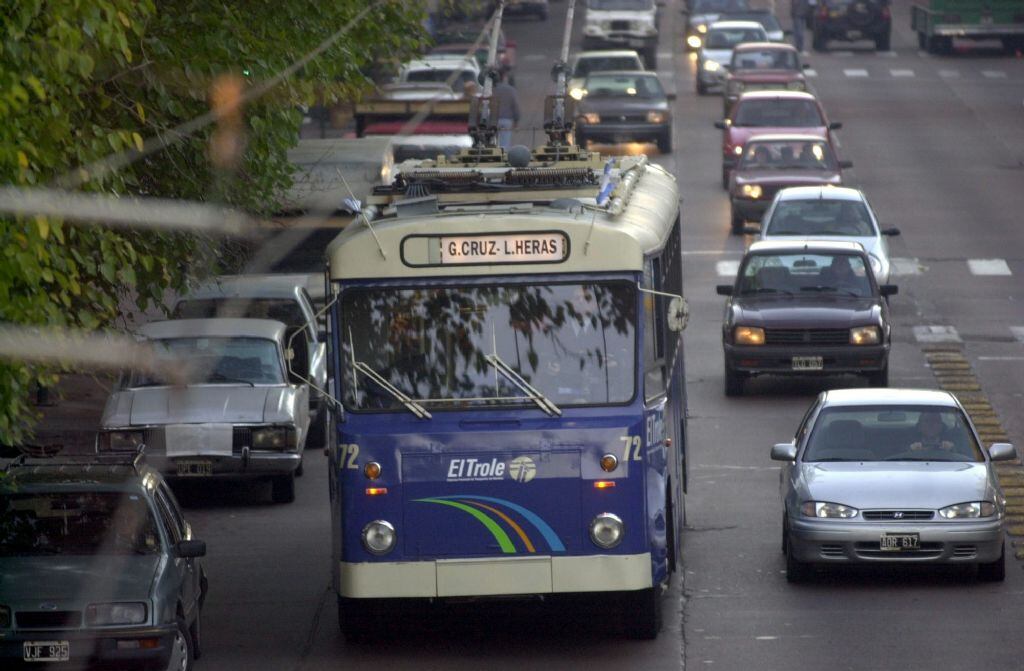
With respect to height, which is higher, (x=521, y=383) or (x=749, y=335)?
(x=521, y=383)

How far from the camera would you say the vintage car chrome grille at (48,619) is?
1263cm

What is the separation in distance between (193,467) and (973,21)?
1869 inches

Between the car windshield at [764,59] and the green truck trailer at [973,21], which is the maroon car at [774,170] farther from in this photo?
the green truck trailer at [973,21]

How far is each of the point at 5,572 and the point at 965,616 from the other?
6765 millimetres

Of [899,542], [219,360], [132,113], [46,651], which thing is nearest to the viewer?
[46,651]

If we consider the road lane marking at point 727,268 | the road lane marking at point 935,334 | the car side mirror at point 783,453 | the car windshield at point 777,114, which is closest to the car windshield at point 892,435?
the car side mirror at point 783,453

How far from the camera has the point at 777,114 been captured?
42.2 meters

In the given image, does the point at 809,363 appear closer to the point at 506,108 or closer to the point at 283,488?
the point at 283,488

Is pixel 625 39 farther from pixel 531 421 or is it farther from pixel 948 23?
pixel 531 421

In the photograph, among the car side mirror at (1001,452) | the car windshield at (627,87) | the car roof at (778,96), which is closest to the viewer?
the car side mirror at (1001,452)

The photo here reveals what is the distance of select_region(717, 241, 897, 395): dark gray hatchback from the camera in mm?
24859

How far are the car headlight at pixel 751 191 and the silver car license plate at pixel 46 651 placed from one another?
25932 mm

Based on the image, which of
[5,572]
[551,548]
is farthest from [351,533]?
[5,572]

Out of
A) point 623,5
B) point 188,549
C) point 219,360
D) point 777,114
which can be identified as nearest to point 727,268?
point 777,114
